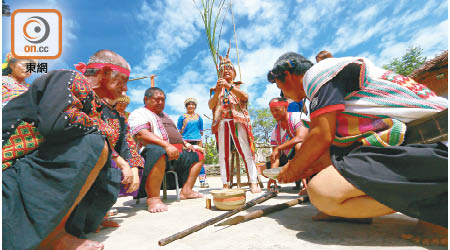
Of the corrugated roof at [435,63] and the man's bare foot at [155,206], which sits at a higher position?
the corrugated roof at [435,63]

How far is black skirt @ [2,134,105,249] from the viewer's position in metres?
1.12

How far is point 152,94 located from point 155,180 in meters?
1.19

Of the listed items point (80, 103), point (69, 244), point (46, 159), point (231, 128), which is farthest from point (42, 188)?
point (231, 128)

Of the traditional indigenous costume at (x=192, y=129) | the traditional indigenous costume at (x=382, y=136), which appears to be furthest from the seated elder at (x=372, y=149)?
the traditional indigenous costume at (x=192, y=129)

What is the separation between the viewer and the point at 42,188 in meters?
1.21

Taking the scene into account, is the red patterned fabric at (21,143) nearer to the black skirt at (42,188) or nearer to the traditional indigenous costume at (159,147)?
the black skirt at (42,188)

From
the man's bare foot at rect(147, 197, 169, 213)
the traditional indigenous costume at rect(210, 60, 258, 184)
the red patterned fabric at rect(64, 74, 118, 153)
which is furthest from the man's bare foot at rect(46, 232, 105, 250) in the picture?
the traditional indigenous costume at rect(210, 60, 258, 184)

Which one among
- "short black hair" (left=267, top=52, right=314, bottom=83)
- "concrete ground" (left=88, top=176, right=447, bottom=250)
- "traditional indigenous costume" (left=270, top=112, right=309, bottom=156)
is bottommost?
"concrete ground" (left=88, top=176, right=447, bottom=250)

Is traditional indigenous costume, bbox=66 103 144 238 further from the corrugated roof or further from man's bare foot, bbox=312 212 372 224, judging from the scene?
the corrugated roof

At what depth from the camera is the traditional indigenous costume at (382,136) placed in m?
1.16

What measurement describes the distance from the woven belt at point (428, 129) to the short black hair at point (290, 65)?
0.86 metres

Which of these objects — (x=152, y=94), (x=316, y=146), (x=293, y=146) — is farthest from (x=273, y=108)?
(x=316, y=146)

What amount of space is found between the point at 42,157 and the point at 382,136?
191cm

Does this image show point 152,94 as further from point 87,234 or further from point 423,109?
point 423,109
